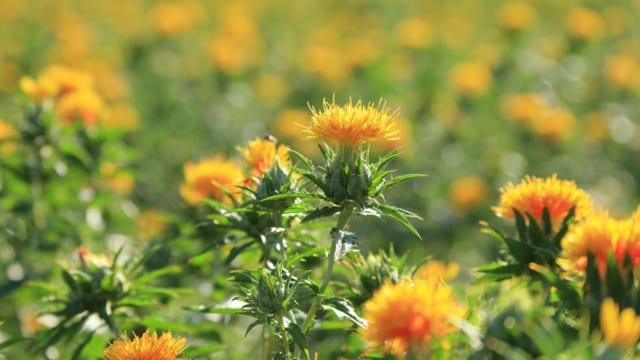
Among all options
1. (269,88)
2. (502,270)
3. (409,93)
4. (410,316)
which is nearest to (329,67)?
(269,88)

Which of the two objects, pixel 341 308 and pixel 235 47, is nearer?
pixel 341 308

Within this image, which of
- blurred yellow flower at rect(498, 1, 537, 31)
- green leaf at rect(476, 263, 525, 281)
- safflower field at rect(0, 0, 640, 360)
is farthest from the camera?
→ blurred yellow flower at rect(498, 1, 537, 31)

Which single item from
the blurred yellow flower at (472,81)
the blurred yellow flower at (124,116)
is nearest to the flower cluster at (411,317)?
the blurred yellow flower at (124,116)

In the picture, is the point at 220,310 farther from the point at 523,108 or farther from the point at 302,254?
the point at 523,108

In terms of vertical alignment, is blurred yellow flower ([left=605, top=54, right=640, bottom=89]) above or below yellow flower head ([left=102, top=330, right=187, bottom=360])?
above

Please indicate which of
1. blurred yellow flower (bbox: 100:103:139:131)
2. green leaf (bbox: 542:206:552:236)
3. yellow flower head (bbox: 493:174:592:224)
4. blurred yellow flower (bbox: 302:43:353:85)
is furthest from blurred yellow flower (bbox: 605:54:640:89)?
green leaf (bbox: 542:206:552:236)

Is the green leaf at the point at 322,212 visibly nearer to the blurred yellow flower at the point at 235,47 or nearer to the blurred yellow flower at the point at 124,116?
the blurred yellow flower at the point at 124,116

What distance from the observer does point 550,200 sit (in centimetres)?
228

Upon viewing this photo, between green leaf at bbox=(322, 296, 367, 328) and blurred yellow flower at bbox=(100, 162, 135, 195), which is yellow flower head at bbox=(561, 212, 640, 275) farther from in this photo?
blurred yellow flower at bbox=(100, 162, 135, 195)

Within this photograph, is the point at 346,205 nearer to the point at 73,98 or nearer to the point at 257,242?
the point at 257,242

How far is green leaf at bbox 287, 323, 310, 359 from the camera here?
2.01m

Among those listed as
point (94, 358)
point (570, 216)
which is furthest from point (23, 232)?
point (570, 216)

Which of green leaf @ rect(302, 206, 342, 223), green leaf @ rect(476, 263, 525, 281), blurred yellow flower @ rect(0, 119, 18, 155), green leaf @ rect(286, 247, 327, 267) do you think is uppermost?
blurred yellow flower @ rect(0, 119, 18, 155)

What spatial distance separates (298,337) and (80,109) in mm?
2119
